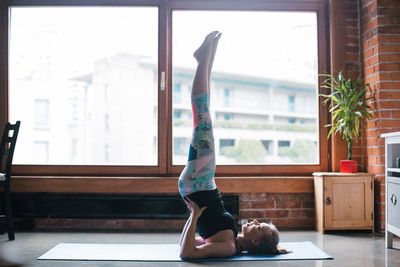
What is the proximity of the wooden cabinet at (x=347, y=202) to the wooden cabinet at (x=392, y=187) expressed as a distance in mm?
557

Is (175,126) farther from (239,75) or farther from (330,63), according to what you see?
(330,63)

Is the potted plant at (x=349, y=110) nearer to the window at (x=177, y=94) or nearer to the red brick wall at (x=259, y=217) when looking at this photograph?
the red brick wall at (x=259, y=217)

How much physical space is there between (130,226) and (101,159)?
2.50 ft

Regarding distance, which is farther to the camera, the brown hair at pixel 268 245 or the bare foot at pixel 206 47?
the bare foot at pixel 206 47

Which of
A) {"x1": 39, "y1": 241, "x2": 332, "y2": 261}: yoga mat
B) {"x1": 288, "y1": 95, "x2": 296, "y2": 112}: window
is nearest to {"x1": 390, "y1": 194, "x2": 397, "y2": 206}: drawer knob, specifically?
{"x1": 39, "y1": 241, "x2": 332, "y2": 261}: yoga mat

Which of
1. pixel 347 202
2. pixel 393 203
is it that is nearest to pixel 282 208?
pixel 347 202

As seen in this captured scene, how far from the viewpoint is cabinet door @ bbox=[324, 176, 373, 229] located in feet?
15.2

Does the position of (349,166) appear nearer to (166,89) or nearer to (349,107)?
(349,107)

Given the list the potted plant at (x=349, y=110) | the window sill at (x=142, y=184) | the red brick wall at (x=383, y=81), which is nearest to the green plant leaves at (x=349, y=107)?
the potted plant at (x=349, y=110)

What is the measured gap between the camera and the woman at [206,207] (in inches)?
135

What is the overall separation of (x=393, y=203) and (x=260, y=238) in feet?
3.66

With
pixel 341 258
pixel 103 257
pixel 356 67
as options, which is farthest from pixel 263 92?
pixel 103 257

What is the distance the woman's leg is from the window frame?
154cm

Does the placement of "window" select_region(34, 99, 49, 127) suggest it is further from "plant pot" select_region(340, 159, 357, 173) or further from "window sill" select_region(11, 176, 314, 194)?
"plant pot" select_region(340, 159, 357, 173)
